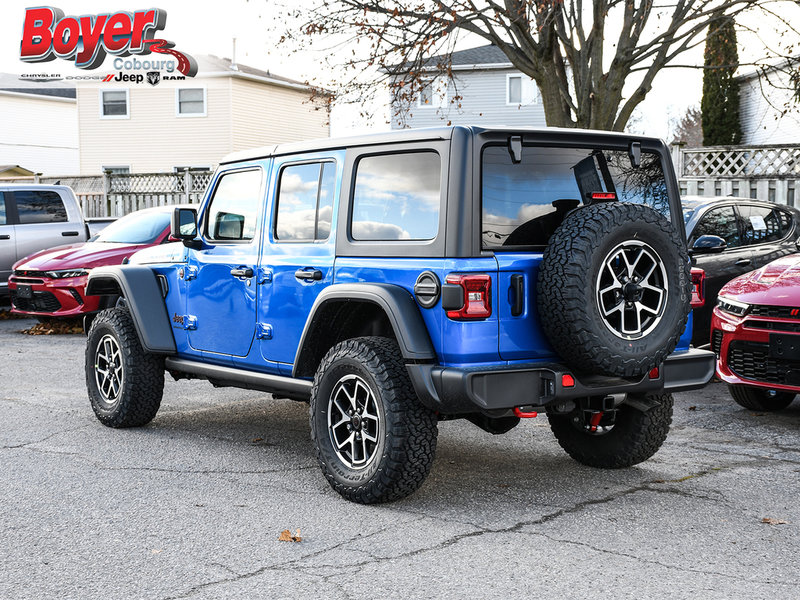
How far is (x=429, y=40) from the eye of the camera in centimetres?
1560

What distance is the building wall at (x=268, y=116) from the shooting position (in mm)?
37781

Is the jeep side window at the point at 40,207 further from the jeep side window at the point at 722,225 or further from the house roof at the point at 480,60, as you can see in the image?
the house roof at the point at 480,60

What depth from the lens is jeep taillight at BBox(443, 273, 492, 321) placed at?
15.6ft

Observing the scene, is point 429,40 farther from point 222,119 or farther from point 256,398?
point 222,119

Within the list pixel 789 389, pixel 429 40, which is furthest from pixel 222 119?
pixel 789 389

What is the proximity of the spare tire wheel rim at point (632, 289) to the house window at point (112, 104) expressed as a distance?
118 ft

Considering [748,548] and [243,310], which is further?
[243,310]

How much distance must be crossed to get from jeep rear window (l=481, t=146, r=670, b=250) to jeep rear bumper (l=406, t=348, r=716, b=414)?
0.64m

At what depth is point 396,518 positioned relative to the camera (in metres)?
5.00

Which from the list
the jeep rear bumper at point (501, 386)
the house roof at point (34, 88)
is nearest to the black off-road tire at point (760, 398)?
the jeep rear bumper at point (501, 386)

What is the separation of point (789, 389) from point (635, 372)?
2435 mm

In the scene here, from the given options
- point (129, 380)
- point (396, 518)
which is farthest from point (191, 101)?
point (396, 518)

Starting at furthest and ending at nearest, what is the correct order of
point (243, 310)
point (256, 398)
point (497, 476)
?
point (256, 398)
point (243, 310)
point (497, 476)

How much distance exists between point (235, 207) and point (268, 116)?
34.0 m
